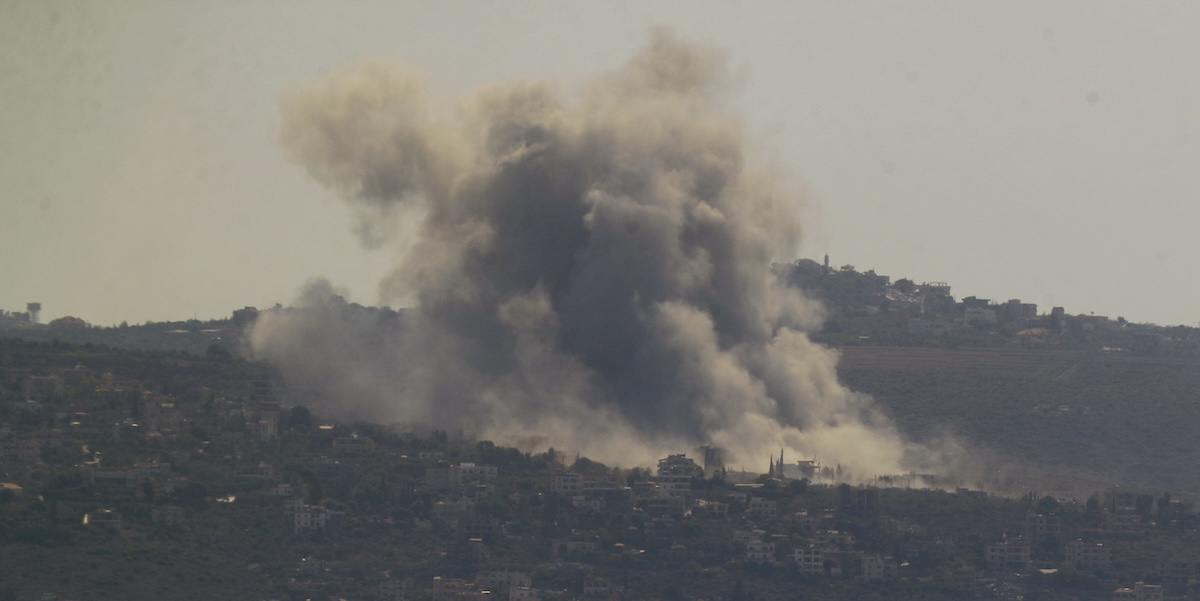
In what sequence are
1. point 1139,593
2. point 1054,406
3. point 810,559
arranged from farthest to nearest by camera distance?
1. point 1054,406
2. point 810,559
3. point 1139,593

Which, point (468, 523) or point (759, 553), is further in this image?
point (468, 523)

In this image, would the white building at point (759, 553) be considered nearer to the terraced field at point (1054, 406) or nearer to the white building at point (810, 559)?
the white building at point (810, 559)

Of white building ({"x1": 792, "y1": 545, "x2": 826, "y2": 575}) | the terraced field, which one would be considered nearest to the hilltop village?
white building ({"x1": 792, "y1": 545, "x2": 826, "y2": 575})

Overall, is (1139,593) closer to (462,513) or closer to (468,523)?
(468,523)

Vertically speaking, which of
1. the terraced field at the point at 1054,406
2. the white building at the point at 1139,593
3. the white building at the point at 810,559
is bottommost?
the white building at the point at 1139,593

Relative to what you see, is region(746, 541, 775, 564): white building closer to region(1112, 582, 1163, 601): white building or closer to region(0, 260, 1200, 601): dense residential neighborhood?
region(0, 260, 1200, 601): dense residential neighborhood

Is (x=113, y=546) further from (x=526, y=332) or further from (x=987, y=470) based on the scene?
(x=987, y=470)

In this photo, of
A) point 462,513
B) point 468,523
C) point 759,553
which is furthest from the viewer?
point 462,513

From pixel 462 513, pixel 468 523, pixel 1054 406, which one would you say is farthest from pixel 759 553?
pixel 1054 406

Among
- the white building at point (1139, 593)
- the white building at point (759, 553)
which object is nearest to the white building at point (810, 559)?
the white building at point (759, 553)
